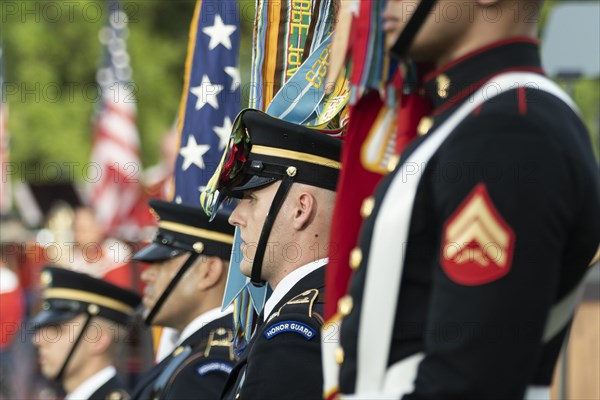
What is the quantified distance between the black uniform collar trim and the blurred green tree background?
63.8ft

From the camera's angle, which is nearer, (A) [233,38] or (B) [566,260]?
(B) [566,260]

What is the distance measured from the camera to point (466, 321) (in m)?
2.28

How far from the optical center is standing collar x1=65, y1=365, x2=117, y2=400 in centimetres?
679

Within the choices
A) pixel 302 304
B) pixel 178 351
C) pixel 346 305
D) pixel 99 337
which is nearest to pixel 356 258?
pixel 346 305

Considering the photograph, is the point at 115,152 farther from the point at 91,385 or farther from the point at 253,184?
the point at 253,184

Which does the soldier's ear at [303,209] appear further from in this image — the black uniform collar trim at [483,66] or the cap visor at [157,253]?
the cap visor at [157,253]

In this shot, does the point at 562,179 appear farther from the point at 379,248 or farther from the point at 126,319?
the point at 126,319

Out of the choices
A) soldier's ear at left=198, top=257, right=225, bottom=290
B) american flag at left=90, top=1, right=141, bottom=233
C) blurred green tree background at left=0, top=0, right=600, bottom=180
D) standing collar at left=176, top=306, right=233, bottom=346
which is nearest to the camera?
standing collar at left=176, top=306, right=233, bottom=346

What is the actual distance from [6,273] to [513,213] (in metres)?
9.32

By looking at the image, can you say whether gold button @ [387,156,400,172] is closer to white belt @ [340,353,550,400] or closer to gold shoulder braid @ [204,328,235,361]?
white belt @ [340,353,550,400]

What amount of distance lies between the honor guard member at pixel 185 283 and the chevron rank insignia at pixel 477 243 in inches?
113

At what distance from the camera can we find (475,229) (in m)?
2.31

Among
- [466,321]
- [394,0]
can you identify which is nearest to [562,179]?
[466,321]

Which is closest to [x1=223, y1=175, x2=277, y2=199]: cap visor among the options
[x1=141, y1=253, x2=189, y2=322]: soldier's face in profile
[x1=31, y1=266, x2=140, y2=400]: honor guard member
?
[x1=141, y1=253, x2=189, y2=322]: soldier's face in profile
